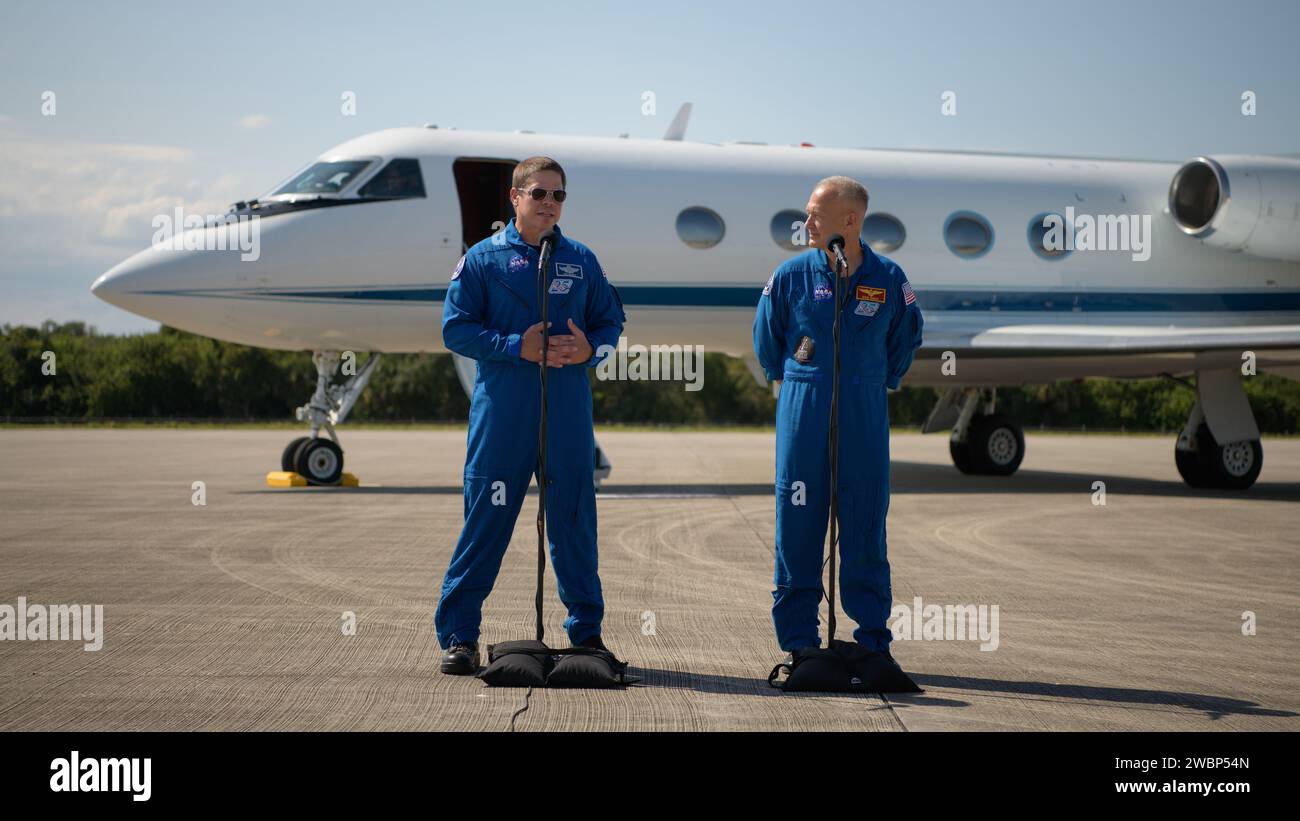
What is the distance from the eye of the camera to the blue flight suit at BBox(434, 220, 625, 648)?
5.02 meters

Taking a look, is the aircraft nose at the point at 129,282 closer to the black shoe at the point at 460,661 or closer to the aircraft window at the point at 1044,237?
the black shoe at the point at 460,661

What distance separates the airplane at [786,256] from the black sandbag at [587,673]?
7.48 meters

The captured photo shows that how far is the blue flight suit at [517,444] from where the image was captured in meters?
5.02

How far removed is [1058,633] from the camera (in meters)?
6.16

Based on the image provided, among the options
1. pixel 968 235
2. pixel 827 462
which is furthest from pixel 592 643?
pixel 968 235

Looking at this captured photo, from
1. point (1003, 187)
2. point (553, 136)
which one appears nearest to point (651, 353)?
point (553, 136)

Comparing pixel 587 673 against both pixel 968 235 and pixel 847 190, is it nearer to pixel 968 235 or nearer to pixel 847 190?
pixel 847 190

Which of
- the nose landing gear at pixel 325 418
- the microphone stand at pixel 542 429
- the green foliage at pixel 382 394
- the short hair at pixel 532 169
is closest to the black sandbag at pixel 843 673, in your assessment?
the microphone stand at pixel 542 429

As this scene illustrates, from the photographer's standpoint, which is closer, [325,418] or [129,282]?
[129,282]

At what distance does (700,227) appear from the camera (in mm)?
14125

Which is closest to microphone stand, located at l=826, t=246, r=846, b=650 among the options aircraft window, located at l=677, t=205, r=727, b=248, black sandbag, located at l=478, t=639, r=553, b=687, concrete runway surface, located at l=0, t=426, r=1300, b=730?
concrete runway surface, located at l=0, t=426, r=1300, b=730

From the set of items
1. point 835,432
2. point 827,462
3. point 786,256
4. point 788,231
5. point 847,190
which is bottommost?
point 827,462

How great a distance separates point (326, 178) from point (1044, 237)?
349 inches

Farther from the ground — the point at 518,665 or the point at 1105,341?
the point at 1105,341
